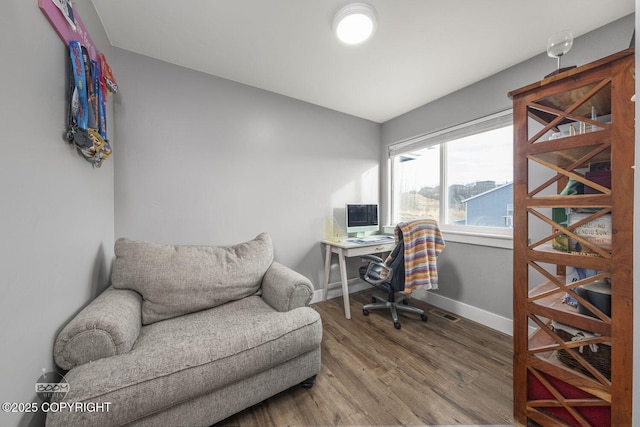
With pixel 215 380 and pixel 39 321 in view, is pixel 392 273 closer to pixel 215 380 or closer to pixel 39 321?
pixel 215 380

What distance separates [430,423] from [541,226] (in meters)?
1.65

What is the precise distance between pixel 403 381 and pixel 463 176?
2010 mm

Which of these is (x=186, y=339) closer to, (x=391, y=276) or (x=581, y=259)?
(x=391, y=276)

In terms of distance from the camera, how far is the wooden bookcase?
2.78 ft

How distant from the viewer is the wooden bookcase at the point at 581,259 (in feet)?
2.78

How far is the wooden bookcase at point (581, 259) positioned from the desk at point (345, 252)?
51.4 inches

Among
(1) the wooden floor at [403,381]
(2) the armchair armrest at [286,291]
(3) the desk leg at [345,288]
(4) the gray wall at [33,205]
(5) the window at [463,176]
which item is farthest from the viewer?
(3) the desk leg at [345,288]

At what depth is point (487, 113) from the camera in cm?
201

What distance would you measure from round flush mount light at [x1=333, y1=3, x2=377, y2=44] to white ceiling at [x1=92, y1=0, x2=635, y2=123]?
44 millimetres

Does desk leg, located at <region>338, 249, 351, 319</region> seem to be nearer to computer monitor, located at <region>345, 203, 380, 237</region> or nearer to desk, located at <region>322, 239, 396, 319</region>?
desk, located at <region>322, 239, 396, 319</region>

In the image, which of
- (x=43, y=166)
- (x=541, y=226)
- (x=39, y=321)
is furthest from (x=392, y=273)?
(x=43, y=166)

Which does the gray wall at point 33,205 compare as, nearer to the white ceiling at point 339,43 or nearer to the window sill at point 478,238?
the white ceiling at point 339,43

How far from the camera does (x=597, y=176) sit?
0.98 meters

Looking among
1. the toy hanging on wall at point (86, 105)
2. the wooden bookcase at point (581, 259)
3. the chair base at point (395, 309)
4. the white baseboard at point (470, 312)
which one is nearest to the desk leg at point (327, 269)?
the chair base at point (395, 309)
